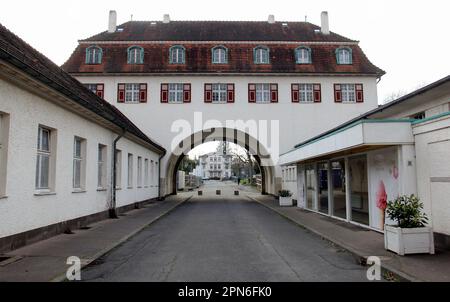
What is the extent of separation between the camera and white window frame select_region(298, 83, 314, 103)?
31.1m

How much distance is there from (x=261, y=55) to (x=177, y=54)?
6852 mm

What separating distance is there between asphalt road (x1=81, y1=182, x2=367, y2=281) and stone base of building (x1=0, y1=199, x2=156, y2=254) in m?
2.13

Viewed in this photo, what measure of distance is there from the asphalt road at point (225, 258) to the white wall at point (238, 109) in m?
18.7

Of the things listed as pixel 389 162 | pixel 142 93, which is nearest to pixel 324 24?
pixel 142 93

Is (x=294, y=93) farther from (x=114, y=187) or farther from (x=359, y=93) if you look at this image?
(x=114, y=187)

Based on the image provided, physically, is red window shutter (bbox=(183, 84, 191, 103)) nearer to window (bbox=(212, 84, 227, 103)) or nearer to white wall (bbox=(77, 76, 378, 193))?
white wall (bbox=(77, 76, 378, 193))

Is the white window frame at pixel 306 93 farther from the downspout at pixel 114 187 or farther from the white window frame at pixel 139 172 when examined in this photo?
the downspout at pixel 114 187

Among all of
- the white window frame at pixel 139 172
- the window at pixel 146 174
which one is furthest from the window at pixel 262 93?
the white window frame at pixel 139 172

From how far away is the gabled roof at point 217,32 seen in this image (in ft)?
112

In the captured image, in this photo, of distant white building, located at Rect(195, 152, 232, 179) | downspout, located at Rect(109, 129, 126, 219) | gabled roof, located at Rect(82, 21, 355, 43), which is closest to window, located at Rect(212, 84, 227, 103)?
gabled roof, located at Rect(82, 21, 355, 43)

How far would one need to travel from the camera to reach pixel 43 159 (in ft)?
35.1
